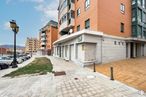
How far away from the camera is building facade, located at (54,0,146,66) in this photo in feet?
53.3

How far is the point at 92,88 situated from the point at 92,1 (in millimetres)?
15271

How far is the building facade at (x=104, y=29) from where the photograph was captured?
53.3 feet

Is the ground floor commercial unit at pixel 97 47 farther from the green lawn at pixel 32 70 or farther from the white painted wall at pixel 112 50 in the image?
the green lawn at pixel 32 70

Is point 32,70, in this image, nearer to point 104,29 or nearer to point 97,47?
point 97,47

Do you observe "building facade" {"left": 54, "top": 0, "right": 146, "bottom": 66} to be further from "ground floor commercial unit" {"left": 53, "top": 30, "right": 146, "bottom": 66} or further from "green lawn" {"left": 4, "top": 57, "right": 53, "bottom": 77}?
"green lawn" {"left": 4, "top": 57, "right": 53, "bottom": 77}

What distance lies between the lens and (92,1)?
1920 cm

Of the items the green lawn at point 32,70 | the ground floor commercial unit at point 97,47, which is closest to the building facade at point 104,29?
the ground floor commercial unit at point 97,47

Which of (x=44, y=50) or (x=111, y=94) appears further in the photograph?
(x=44, y=50)

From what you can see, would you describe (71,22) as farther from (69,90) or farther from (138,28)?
(69,90)

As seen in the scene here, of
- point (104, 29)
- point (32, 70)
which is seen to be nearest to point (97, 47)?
point (104, 29)

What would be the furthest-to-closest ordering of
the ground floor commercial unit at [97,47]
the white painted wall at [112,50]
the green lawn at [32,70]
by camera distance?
the white painted wall at [112,50]
the ground floor commercial unit at [97,47]
the green lawn at [32,70]

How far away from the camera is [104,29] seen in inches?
745

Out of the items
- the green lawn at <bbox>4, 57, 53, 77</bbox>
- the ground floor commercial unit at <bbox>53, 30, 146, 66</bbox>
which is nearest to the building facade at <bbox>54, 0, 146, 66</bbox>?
the ground floor commercial unit at <bbox>53, 30, 146, 66</bbox>

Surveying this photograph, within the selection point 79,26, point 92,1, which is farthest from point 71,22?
point 92,1
